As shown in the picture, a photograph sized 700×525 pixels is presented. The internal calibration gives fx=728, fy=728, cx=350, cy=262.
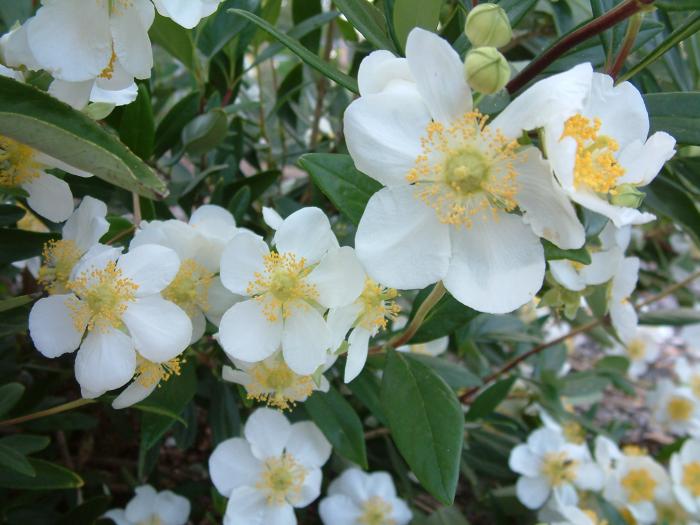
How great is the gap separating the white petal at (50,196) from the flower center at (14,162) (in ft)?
0.04

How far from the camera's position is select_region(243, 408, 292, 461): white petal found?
1.00 metres

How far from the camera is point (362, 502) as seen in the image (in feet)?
3.84

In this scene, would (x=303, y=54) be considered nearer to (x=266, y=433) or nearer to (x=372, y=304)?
(x=372, y=304)

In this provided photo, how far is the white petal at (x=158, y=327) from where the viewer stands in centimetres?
69

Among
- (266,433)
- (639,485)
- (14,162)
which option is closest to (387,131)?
(14,162)

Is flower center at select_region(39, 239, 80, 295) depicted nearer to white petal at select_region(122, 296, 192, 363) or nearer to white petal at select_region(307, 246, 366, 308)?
white petal at select_region(122, 296, 192, 363)

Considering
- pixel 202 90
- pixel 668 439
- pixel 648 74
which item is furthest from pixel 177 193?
pixel 668 439

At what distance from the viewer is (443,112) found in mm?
628

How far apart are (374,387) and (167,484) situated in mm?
561

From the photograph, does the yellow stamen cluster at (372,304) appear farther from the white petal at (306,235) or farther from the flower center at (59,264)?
the flower center at (59,264)

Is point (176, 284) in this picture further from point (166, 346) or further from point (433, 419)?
point (433, 419)

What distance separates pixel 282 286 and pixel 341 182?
124mm

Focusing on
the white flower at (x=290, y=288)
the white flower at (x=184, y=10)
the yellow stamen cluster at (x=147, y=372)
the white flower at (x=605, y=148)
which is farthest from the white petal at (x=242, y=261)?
the white flower at (x=605, y=148)

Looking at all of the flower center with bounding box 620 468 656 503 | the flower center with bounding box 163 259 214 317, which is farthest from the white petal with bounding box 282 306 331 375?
the flower center with bounding box 620 468 656 503
